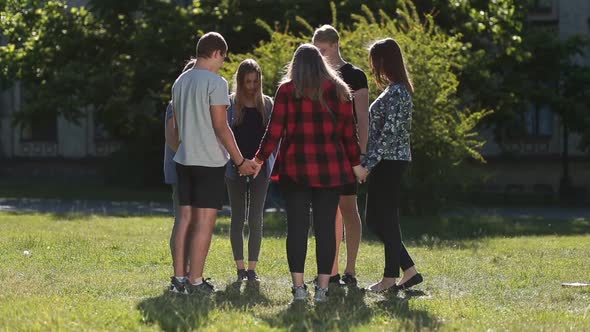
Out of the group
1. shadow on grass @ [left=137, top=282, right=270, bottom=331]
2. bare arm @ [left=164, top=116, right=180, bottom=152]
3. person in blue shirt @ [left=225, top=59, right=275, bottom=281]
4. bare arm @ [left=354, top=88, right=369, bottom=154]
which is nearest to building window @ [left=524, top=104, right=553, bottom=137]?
person in blue shirt @ [left=225, top=59, right=275, bottom=281]

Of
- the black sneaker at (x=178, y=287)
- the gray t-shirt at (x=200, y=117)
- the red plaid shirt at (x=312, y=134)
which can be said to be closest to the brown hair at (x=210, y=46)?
the gray t-shirt at (x=200, y=117)

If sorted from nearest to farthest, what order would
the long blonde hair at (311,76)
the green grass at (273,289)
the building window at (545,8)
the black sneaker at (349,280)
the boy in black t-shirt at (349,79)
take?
the green grass at (273,289)
the long blonde hair at (311,76)
the boy in black t-shirt at (349,79)
the black sneaker at (349,280)
the building window at (545,8)

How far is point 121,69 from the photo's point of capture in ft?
101

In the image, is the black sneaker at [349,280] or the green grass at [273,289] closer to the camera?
the green grass at [273,289]

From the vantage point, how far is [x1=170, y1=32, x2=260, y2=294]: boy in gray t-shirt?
9.01 m

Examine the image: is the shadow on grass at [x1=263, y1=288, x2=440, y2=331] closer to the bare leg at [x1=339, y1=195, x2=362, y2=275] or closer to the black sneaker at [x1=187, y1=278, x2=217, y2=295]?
the black sneaker at [x1=187, y1=278, x2=217, y2=295]

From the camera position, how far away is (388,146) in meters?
9.28

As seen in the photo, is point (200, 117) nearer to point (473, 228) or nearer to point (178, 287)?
point (178, 287)

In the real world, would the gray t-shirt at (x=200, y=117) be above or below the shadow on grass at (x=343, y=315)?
above

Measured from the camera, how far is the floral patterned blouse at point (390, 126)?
9.27 meters

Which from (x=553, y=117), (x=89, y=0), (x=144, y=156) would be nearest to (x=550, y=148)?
(x=553, y=117)

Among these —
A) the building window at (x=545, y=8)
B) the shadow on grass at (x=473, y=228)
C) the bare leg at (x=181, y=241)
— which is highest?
the building window at (x=545, y=8)

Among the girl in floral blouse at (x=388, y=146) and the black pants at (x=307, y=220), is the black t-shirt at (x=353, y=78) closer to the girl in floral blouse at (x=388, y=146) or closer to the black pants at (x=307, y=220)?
the girl in floral blouse at (x=388, y=146)

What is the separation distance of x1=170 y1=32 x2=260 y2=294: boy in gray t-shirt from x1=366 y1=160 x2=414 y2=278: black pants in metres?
1.04
